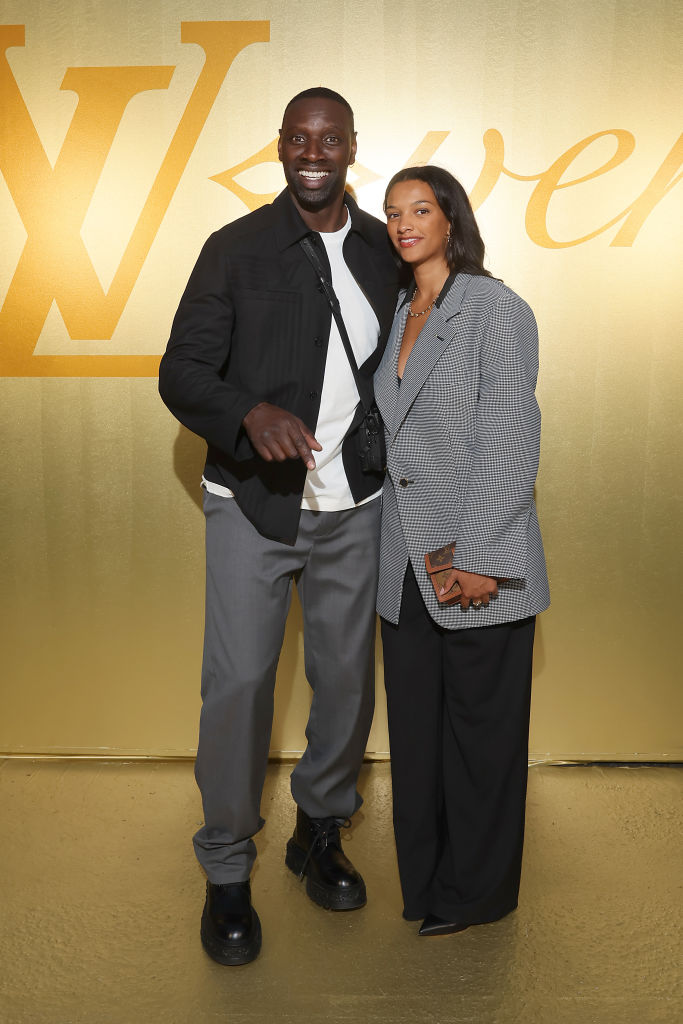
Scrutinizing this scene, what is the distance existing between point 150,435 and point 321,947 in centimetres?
161

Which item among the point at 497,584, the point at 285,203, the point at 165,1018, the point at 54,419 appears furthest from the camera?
the point at 54,419

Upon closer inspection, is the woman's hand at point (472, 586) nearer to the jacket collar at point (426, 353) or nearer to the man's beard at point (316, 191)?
the jacket collar at point (426, 353)

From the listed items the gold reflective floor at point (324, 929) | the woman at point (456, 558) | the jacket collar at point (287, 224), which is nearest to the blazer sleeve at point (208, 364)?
the jacket collar at point (287, 224)

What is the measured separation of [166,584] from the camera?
9.89 feet

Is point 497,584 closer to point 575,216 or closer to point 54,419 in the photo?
point 575,216

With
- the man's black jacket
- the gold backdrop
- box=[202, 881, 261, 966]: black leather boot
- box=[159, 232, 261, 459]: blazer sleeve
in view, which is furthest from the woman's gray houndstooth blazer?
the gold backdrop

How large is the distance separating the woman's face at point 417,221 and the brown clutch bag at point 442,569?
2.20 feet

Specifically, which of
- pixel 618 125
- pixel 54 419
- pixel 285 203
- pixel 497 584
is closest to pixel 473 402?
pixel 497 584

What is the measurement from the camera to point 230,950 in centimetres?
207

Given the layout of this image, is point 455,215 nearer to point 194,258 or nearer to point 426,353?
point 426,353

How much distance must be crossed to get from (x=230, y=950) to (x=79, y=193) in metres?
2.20

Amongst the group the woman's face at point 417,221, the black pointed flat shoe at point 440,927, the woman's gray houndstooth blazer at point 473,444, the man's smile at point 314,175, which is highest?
the man's smile at point 314,175

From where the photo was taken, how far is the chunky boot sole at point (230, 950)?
206 centimetres

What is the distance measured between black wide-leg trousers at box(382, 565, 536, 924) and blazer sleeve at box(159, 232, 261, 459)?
1.79 ft
